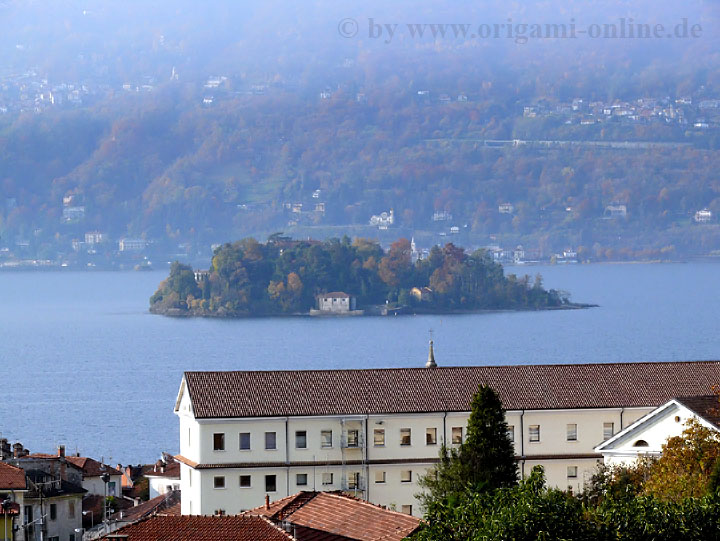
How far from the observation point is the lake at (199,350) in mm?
84625

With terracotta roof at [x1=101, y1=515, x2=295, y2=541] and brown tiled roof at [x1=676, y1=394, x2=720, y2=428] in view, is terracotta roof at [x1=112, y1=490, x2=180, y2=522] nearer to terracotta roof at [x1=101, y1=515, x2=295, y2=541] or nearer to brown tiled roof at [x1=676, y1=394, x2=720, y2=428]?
brown tiled roof at [x1=676, y1=394, x2=720, y2=428]

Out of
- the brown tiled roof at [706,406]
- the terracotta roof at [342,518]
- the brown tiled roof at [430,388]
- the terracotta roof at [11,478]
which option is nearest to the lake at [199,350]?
the brown tiled roof at [430,388]

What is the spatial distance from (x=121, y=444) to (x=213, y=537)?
186 ft

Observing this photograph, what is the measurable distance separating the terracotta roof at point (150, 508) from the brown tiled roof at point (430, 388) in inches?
99.4

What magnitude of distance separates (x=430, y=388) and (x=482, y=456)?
7.39 metres

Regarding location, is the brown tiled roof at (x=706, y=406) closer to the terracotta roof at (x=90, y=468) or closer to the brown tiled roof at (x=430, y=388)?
the brown tiled roof at (x=430, y=388)

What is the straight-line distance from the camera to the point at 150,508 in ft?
120

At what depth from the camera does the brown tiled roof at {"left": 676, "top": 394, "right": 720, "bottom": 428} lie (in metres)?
28.7

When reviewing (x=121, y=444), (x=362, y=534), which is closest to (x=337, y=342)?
(x=121, y=444)

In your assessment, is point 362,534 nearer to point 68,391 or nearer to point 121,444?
point 121,444

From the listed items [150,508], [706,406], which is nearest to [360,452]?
[150,508]

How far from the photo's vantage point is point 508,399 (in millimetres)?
35406

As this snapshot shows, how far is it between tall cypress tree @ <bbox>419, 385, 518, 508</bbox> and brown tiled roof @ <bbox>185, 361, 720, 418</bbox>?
5.93 metres

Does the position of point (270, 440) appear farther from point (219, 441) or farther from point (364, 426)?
point (364, 426)
